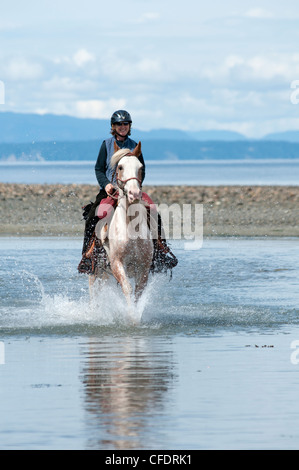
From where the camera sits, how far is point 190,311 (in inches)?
602

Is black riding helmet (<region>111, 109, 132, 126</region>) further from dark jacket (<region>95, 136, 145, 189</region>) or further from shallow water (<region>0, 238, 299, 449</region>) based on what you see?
shallow water (<region>0, 238, 299, 449</region>)

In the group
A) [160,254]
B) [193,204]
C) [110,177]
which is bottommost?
[160,254]

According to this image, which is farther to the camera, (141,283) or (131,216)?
(141,283)

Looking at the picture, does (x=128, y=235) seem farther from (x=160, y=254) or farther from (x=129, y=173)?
(x=160, y=254)

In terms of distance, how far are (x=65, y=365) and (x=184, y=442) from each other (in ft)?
11.0

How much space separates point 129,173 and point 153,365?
9.81ft

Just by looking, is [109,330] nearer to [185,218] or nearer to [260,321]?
[260,321]

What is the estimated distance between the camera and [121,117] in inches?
549

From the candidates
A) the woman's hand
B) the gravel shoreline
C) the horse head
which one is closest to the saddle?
the woman's hand

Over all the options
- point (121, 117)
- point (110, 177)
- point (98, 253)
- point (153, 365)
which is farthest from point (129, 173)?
point (153, 365)

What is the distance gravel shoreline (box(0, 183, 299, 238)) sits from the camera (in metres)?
33.7

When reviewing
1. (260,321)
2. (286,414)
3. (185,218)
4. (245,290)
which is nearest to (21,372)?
(286,414)

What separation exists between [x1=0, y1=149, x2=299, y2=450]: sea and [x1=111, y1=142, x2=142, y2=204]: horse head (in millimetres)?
1648

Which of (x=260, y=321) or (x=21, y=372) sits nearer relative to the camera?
(x=21, y=372)
